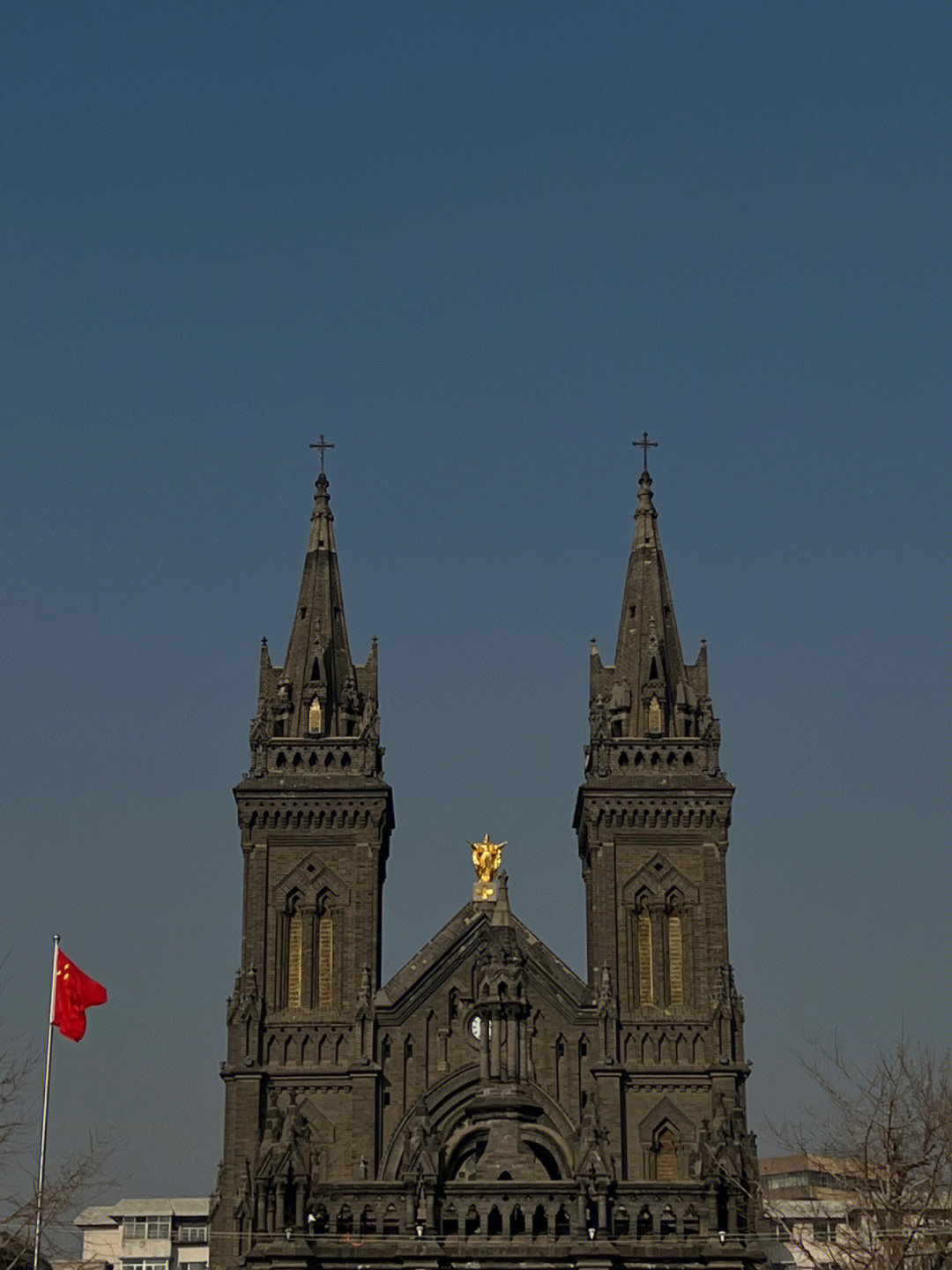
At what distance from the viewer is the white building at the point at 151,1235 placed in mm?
106875

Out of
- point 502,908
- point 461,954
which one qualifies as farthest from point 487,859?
point 502,908

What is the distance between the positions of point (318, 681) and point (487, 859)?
8.98 metres

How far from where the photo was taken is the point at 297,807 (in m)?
87.6

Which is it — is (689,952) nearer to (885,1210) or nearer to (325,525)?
(325,525)

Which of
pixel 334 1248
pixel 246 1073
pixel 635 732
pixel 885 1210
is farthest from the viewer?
pixel 635 732

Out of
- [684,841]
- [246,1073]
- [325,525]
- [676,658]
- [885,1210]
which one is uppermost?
[325,525]

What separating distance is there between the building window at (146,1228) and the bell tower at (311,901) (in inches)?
1042

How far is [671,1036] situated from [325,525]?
23456 millimetres

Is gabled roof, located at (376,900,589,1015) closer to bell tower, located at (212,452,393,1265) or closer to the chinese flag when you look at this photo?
bell tower, located at (212,452,393,1265)

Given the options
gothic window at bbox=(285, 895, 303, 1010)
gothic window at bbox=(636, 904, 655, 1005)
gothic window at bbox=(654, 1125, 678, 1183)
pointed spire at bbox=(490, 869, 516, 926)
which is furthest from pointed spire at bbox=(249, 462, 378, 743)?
pointed spire at bbox=(490, 869, 516, 926)

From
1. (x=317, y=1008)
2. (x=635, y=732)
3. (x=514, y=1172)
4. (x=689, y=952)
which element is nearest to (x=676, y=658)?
(x=635, y=732)

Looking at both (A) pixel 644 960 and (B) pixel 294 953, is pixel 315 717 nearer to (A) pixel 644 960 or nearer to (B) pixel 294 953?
(B) pixel 294 953

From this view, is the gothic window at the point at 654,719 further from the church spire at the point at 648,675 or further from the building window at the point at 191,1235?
the building window at the point at 191,1235

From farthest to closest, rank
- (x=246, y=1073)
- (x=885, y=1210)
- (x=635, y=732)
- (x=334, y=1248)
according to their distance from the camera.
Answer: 1. (x=635, y=732)
2. (x=246, y=1073)
3. (x=334, y=1248)
4. (x=885, y=1210)
